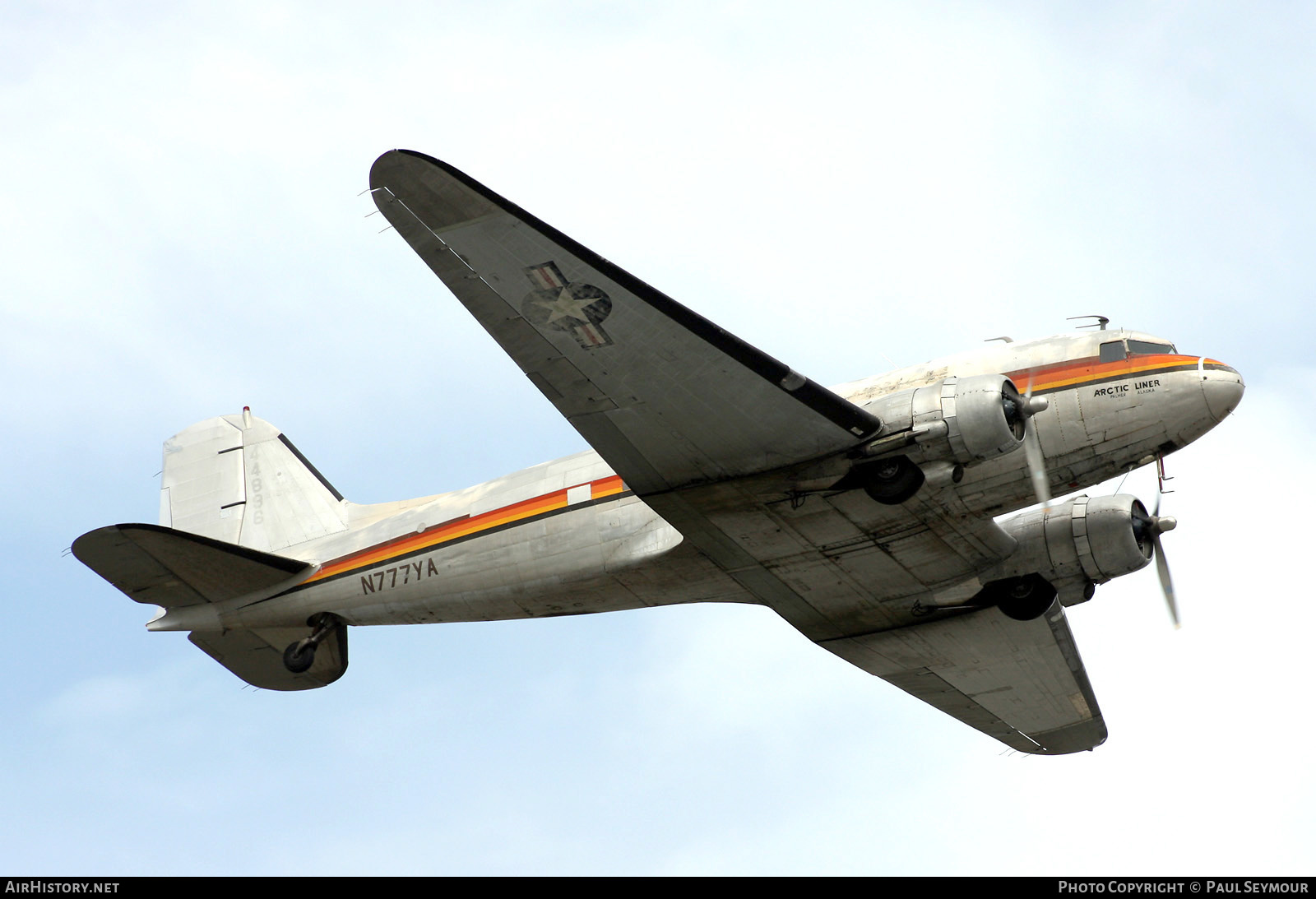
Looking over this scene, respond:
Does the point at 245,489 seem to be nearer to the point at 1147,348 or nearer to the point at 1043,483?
the point at 1043,483

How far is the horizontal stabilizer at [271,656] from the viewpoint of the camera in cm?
2223

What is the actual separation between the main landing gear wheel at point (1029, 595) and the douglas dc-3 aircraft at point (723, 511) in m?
0.03

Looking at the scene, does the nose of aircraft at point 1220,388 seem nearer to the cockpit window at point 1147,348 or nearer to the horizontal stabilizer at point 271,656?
the cockpit window at point 1147,348

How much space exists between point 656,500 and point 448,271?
424 centimetres

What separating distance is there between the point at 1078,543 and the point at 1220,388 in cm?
350

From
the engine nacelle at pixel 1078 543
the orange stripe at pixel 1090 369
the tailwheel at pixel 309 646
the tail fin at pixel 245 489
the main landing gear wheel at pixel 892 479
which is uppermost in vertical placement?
the tail fin at pixel 245 489

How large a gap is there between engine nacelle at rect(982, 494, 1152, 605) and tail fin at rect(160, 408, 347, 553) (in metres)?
11.9

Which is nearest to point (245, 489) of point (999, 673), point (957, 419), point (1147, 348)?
point (999, 673)

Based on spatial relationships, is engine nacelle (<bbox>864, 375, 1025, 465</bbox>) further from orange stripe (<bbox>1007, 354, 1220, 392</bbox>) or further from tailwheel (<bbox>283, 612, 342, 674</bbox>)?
tailwheel (<bbox>283, 612, 342, 674</bbox>)

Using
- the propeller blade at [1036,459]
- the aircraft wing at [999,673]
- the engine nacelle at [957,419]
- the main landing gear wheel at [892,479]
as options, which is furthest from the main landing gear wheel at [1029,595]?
the engine nacelle at [957,419]

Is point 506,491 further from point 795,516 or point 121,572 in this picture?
point 121,572

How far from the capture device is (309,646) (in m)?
21.4

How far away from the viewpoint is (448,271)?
15.4m
